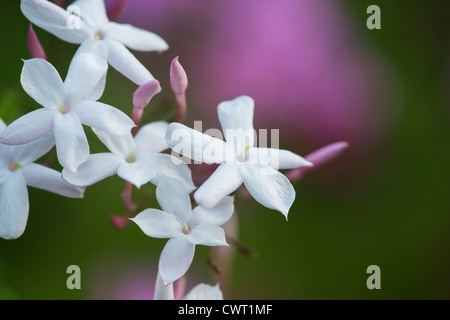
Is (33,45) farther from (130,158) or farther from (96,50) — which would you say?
(130,158)

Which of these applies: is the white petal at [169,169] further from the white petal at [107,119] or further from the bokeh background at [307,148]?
the bokeh background at [307,148]

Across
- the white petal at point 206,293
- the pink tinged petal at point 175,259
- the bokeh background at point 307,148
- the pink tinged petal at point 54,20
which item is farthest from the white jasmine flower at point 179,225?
the bokeh background at point 307,148

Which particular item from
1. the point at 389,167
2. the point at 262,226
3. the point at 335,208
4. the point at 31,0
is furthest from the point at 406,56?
the point at 31,0

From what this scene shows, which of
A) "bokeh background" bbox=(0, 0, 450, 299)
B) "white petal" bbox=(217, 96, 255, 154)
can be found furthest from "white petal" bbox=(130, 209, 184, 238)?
"bokeh background" bbox=(0, 0, 450, 299)

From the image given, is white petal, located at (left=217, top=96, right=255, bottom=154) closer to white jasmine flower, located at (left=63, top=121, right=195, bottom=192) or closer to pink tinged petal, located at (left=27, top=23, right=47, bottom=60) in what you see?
white jasmine flower, located at (left=63, top=121, right=195, bottom=192)

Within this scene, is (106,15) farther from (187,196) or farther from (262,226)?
(262,226)
